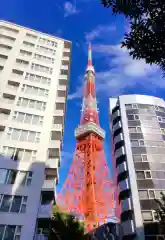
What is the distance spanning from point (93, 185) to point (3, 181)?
25.3m

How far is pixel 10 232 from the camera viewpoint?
18.1 meters

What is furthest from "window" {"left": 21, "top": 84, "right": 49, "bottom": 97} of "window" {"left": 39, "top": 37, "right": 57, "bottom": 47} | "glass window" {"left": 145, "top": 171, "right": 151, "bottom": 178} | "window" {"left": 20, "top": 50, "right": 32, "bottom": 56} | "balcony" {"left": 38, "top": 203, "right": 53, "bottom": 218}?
"glass window" {"left": 145, "top": 171, "right": 151, "bottom": 178}

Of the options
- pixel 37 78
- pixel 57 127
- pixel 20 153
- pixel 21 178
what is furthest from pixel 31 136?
pixel 37 78

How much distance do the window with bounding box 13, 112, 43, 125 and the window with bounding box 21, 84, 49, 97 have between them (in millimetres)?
3437

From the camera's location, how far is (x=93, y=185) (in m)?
43.3

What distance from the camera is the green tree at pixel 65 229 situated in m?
18.0

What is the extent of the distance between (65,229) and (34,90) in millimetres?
16248

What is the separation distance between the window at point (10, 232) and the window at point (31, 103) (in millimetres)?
12758

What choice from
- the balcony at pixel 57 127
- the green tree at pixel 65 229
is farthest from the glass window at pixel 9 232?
the balcony at pixel 57 127

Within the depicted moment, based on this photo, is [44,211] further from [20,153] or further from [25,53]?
[25,53]

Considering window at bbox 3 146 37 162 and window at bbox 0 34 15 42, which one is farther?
window at bbox 0 34 15 42

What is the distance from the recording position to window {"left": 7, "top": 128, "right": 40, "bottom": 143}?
23.7 metres

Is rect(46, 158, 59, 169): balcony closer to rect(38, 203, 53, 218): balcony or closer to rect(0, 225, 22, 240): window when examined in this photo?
rect(38, 203, 53, 218): balcony

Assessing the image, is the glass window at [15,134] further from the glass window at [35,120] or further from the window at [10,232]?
the window at [10,232]
